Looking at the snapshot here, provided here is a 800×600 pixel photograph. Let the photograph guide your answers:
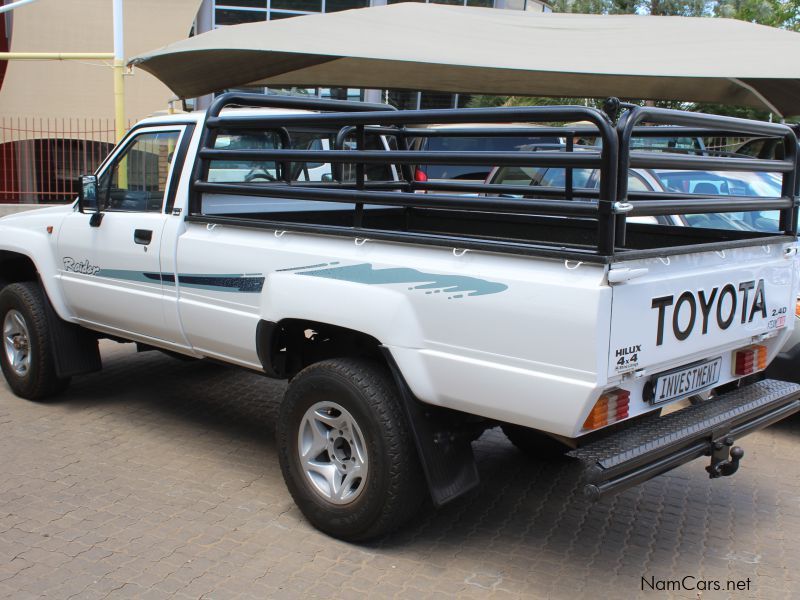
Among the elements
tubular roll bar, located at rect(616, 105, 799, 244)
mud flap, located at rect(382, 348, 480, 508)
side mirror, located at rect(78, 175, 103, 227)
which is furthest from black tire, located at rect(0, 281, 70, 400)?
tubular roll bar, located at rect(616, 105, 799, 244)

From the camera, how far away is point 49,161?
14508 millimetres

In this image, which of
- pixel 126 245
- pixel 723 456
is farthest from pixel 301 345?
pixel 723 456

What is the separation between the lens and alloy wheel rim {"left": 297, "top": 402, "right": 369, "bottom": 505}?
3930mm

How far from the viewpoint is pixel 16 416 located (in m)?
5.82

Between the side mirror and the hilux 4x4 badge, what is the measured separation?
269mm

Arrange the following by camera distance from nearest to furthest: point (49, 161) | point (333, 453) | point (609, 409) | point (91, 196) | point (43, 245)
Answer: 1. point (609, 409)
2. point (333, 453)
3. point (91, 196)
4. point (43, 245)
5. point (49, 161)

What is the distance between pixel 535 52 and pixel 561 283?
6.81 feet

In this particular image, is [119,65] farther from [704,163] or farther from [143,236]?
[704,163]

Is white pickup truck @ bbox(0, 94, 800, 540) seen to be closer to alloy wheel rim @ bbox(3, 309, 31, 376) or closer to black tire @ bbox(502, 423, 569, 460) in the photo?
black tire @ bbox(502, 423, 569, 460)

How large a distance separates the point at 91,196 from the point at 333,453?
2.58 metres

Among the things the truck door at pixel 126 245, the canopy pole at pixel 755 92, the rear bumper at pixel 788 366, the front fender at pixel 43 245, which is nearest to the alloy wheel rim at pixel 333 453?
the truck door at pixel 126 245

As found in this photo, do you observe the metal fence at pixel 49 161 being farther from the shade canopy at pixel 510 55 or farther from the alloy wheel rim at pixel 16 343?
the shade canopy at pixel 510 55

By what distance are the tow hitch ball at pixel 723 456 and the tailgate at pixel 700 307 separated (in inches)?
13.6

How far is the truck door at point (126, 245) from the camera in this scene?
16.4 feet
